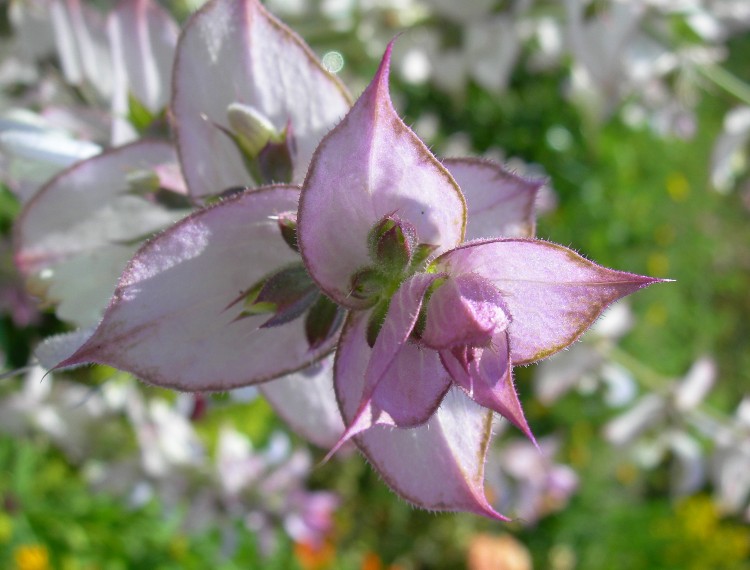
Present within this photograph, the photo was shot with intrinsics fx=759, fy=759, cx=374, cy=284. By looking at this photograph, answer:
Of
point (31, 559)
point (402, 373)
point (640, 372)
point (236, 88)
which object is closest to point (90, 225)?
point (236, 88)

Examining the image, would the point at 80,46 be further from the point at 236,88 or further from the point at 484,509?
the point at 484,509

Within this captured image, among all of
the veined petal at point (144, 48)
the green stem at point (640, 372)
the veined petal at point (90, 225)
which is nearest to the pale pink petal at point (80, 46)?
the veined petal at point (144, 48)

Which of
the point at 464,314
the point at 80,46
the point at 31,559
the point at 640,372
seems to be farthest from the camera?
the point at 31,559

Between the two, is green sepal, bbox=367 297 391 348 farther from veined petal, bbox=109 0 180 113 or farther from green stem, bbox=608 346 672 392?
green stem, bbox=608 346 672 392

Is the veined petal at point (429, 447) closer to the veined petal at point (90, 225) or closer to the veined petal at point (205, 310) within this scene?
the veined petal at point (205, 310)

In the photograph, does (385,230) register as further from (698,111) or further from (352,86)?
(698,111)
